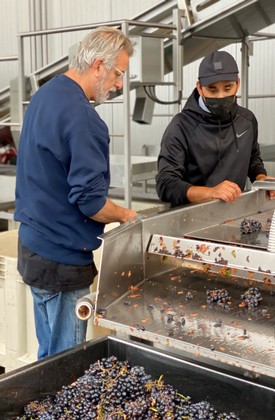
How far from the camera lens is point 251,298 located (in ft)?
5.08

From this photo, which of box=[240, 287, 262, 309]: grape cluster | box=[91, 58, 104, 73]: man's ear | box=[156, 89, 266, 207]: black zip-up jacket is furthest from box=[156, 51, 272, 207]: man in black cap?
box=[240, 287, 262, 309]: grape cluster

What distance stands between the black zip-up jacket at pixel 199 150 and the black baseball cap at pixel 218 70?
169 mm

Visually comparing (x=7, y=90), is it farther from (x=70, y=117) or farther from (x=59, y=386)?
(x=59, y=386)

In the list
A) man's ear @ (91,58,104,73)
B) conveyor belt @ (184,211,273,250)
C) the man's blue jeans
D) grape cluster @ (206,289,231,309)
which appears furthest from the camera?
the man's blue jeans

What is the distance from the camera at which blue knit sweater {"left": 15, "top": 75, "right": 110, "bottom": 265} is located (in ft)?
6.36

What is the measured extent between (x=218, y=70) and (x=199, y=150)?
1.13 ft

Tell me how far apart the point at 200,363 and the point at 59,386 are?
1.25 ft

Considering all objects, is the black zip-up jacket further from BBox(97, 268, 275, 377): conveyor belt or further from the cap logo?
BBox(97, 268, 275, 377): conveyor belt

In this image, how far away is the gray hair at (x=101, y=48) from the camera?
1972mm

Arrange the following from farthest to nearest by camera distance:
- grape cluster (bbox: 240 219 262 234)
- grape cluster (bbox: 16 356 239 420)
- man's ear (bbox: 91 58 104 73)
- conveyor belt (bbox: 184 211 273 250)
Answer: man's ear (bbox: 91 58 104 73), grape cluster (bbox: 240 219 262 234), conveyor belt (bbox: 184 211 273 250), grape cluster (bbox: 16 356 239 420)

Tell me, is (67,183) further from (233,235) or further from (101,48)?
(233,235)

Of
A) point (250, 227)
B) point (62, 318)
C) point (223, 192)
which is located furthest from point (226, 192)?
point (62, 318)

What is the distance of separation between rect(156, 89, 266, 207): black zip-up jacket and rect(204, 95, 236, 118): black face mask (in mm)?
36

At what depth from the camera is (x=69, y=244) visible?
2066 millimetres
